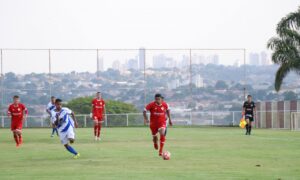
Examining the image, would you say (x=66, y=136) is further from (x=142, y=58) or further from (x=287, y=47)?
(x=142, y=58)

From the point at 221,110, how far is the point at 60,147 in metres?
49.4

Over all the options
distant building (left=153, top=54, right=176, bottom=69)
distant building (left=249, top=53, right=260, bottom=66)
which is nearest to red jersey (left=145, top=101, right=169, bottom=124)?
distant building (left=153, top=54, right=176, bottom=69)

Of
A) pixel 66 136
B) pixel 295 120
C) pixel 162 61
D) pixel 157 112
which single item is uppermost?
pixel 162 61

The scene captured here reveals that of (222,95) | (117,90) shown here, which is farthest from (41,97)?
(222,95)

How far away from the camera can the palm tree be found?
6172cm

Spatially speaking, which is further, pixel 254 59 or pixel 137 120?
pixel 254 59

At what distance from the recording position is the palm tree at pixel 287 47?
6172 centimetres

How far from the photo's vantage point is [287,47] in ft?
204

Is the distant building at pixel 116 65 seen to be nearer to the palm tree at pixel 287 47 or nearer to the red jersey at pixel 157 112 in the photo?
the palm tree at pixel 287 47

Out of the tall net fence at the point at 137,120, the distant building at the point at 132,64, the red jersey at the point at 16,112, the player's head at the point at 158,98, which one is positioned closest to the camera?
the player's head at the point at 158,98

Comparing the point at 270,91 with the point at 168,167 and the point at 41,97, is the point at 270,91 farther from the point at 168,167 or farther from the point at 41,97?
the point at 168,167

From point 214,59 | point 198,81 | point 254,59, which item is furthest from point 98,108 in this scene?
point 254,59

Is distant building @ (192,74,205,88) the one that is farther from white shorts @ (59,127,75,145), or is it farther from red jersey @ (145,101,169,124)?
white shorts @ (59,127,75,145)

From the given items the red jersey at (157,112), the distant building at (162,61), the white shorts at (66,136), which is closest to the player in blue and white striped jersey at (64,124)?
the white shorts at (66,136)
